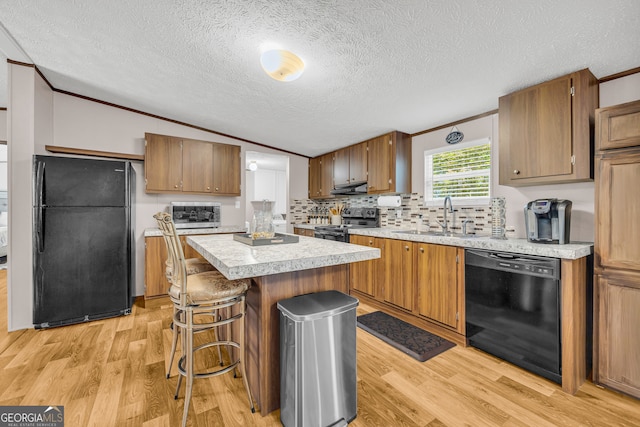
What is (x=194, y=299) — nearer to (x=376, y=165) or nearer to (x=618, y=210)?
(x=618, y=210)

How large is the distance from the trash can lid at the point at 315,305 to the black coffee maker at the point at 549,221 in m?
1.67

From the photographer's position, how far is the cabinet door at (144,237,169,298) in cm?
350

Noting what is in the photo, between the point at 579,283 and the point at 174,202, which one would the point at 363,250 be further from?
the point at 174,202

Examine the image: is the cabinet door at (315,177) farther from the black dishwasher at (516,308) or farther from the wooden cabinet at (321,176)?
the black dishwasher at (516,308)

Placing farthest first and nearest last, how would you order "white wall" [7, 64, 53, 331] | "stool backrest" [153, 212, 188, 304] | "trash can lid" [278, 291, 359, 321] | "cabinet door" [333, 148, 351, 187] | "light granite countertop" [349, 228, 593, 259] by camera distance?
"cabinet door" [333, 148, 351, 187] < "white wall" [7, 64, 53, 331] < "light granite countertop" [349, 228, 593, 259] < "stool backrest" [153, 212, 188, 304] < "trash can lid" [278, 291, 359, 321]

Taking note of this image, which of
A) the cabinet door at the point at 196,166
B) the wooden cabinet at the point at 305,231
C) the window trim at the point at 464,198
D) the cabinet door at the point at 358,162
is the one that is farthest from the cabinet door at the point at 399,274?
the cabinet door at the point at 196,166

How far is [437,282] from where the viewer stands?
2.58 m

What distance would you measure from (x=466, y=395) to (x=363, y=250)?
1175 millimetres

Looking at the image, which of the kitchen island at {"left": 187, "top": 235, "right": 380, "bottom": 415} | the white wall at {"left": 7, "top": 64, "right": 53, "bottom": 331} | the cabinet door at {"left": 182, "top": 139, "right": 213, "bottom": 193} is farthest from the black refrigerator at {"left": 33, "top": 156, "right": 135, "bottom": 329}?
the kitchen island at {"left": 187, "top": 235, "right": 380, "bottom": 415}

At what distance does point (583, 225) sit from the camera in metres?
2.22

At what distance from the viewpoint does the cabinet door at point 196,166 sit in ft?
12.8

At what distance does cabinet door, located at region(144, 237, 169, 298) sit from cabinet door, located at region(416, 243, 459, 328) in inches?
125

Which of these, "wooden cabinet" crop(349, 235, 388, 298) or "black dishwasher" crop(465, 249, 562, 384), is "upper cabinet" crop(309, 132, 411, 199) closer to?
"wooden cabinet" crop(349, 235, 388, 298)

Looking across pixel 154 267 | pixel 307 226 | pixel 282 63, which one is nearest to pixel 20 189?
pixel 154 267
